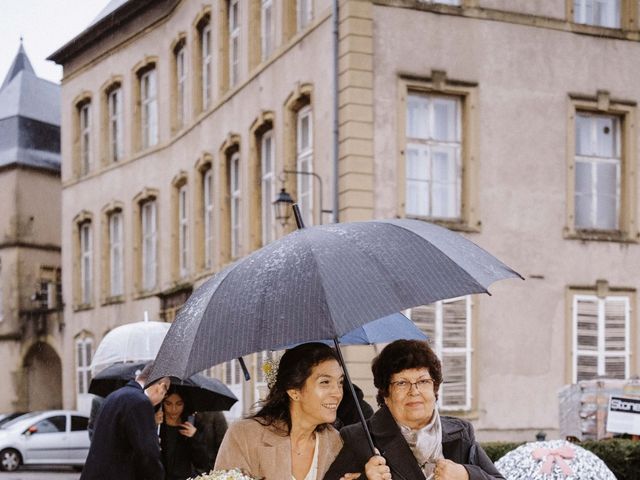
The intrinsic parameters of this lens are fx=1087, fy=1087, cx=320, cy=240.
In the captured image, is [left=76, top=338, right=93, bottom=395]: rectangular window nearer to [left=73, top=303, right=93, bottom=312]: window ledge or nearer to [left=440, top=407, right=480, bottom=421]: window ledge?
[left=73, top=303, right=93, bottom=312]: window ledge

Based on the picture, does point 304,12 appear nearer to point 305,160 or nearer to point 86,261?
point 305,160

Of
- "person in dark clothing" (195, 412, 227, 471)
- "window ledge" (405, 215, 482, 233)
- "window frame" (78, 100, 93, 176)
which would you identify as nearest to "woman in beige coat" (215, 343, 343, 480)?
"person in dark clothing" (195, 412, 227, 471)

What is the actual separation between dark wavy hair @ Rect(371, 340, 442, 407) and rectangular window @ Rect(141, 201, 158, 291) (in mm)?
21366

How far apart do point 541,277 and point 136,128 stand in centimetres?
1305

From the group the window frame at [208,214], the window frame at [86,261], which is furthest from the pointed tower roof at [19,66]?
the window frame at [208,214]

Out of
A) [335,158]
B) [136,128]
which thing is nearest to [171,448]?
[335,158]

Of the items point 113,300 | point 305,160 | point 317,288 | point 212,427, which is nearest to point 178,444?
point 212,427

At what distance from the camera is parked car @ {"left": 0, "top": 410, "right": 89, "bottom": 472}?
2189cm

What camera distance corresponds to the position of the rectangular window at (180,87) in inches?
953

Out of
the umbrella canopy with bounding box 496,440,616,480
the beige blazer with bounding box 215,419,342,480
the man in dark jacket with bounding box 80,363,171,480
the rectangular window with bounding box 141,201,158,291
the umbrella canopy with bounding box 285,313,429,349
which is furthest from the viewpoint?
the rectangular window with bounding box 141,201,158,291

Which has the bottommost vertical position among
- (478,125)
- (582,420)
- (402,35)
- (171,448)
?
(582,420)

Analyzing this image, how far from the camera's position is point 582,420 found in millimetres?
12945

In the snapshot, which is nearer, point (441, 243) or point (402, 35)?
point (441, 243)

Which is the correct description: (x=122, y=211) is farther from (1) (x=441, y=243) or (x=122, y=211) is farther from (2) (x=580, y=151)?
(1) (x=441, y=243)
